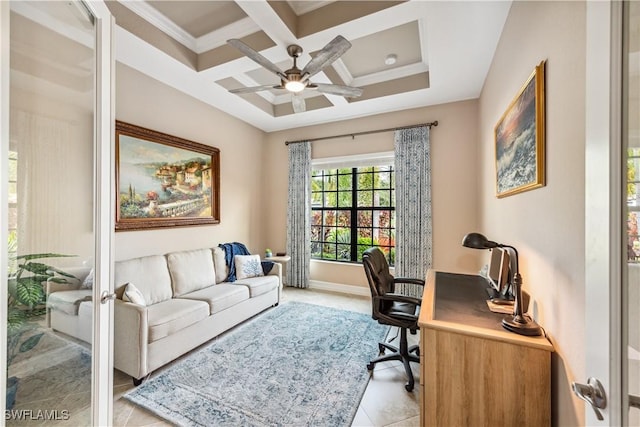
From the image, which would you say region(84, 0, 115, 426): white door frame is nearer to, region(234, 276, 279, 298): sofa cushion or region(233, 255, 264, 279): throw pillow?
region(234, 276, 279, 298): sofa cushion

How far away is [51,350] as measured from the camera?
1128mm

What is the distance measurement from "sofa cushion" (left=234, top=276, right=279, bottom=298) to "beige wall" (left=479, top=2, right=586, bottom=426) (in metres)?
2.68

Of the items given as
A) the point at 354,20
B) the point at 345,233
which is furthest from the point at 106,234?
the point at 345,233

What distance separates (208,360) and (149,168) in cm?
214

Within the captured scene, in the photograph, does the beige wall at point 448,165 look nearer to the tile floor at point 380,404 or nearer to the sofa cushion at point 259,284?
the sofa cushion at point 259,284

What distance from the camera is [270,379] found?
2.01m

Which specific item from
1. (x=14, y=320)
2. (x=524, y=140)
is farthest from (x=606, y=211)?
(x=14, y=320)

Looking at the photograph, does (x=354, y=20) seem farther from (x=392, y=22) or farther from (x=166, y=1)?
(x=166, y=1)

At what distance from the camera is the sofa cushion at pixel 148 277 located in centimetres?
235

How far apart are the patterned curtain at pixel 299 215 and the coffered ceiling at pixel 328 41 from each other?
107 cm

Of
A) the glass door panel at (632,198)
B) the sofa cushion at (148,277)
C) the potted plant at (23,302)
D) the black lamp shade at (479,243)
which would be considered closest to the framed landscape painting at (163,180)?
the sofa cushion at (148,277)

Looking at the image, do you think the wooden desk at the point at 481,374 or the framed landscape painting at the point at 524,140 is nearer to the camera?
the wooden desk at the point at 481,374

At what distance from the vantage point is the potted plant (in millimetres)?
916

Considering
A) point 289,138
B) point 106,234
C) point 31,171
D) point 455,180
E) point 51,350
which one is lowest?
point 51,350
